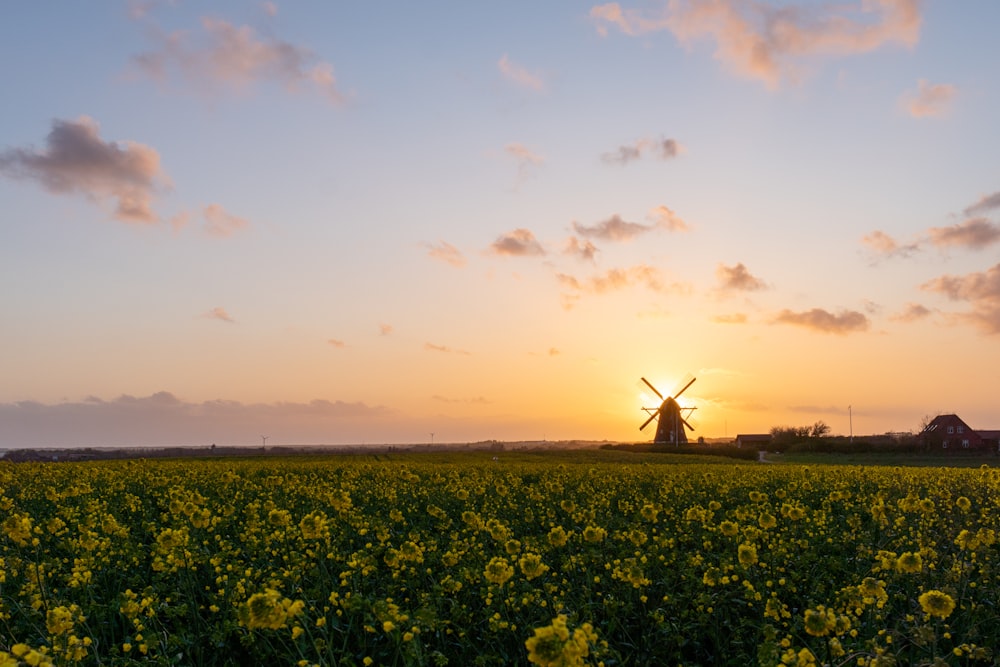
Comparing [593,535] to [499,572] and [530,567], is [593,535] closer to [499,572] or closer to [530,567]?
[530,567]

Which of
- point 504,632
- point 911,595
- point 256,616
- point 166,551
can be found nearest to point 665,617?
point 504,632

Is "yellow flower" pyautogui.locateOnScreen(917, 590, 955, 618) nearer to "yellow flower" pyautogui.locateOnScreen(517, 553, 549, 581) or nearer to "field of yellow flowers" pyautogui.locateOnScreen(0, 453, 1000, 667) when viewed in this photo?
"field of yellow flowers" pyautogui.locateOnScreen(0, 453, 1000, 667)

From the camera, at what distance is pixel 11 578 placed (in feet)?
31.1

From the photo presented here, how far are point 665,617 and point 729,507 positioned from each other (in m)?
10.1

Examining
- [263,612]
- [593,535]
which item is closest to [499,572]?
[263,612]

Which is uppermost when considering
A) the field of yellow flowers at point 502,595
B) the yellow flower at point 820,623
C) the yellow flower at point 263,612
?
the yellow flower at point 263,612

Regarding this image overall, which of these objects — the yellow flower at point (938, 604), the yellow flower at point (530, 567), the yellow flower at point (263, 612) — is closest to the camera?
the yellow flower at point (263, 612)

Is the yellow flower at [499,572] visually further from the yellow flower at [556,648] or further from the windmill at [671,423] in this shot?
the windmill at [671,423]

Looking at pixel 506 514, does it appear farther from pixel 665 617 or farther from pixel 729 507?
pixel 665 617

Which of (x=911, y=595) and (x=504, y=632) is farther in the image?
(x=911, y=595)

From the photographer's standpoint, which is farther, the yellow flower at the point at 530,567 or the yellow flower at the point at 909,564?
the yellow flower at the point at 909,564

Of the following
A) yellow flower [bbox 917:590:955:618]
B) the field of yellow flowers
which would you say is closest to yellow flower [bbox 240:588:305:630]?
the field of yellow flowers

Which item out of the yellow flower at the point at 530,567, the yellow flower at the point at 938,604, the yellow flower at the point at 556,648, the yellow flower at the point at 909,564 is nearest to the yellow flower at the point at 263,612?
the yellow flower at the point at 556,648

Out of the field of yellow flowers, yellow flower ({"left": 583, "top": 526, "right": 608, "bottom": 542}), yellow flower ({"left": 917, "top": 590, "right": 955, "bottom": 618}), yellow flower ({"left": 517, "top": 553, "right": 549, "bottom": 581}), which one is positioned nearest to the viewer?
yellow flower ({"left": 917, "top": 590, "right": 955, "bottom": 618})
